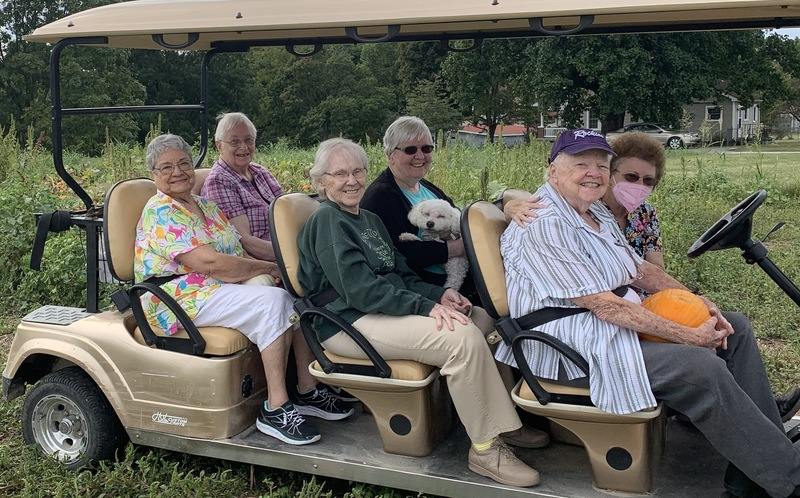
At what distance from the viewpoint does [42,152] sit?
10.4m

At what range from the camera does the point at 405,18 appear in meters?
2.52

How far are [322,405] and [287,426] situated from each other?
0.90 feet

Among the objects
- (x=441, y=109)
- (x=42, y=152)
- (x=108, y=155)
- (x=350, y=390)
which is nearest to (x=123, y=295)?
(x=350, y=390)

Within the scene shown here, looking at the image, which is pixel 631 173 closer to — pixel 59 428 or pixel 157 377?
pixel 157 377

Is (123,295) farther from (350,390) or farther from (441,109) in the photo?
(441,109)

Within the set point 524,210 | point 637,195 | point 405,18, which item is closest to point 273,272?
point 524,210

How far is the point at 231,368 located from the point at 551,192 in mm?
1421

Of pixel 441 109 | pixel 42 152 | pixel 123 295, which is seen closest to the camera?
pixel 123 295

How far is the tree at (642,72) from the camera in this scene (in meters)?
19.0

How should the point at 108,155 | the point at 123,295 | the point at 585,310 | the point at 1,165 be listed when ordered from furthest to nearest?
the point at 1,165
the point at 108,155
the point at 123,295
the point at 585,310

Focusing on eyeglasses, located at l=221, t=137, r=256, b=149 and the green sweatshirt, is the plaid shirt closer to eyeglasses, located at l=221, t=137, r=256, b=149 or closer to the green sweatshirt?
eyeglasses, located at l=221, t=137, r=256, b=149

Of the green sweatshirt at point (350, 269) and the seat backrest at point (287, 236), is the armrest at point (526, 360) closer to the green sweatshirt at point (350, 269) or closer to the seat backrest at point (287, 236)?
the green sweatshirt at point (350, 269)

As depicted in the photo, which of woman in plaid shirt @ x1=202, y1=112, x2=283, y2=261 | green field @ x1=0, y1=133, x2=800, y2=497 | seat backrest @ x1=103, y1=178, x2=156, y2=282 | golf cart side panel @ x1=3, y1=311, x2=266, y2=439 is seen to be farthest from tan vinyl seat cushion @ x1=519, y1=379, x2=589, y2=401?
seat backrest @ x1=103, y1=178, x2=156, y2=282

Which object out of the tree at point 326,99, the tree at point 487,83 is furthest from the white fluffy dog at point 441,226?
the tree at point 326,99
